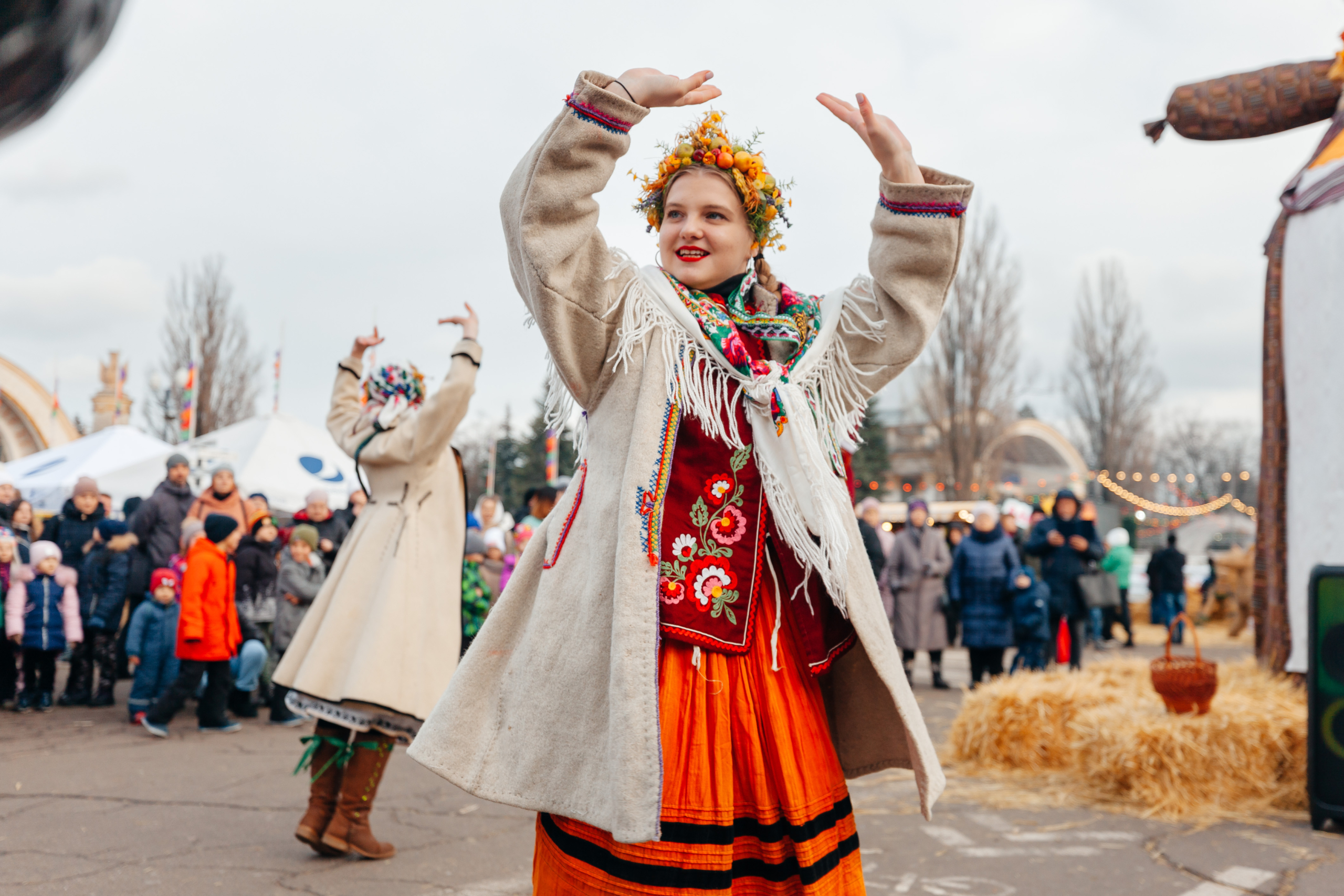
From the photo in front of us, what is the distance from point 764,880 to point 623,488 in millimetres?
845

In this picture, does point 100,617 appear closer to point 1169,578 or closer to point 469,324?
point 469,324

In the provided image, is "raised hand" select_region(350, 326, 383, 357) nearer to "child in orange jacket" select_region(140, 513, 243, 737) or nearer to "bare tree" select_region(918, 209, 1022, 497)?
"child in orange jacket" select_region(140, 513, 243, 737)

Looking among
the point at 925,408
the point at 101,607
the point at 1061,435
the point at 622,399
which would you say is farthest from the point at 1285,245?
the point at 1061,435

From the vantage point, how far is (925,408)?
3042 cm

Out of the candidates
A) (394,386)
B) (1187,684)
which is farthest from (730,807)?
(1187,684)

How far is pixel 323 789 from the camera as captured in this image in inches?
161

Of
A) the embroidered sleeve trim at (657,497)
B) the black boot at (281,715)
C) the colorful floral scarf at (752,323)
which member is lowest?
the black boot at (281,715)

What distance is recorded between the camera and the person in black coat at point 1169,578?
15.0 meters

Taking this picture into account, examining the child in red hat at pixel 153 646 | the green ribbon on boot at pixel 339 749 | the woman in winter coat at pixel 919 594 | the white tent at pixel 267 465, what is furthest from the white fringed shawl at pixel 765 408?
the white tent at pixel 267 465

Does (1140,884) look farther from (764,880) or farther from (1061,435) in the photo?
(1061,435)

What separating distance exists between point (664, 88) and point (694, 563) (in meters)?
0.98

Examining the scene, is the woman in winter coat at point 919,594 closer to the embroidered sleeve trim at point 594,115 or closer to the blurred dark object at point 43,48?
the embroidered sleeve trim at point 594,115

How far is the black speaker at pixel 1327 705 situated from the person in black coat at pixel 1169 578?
10.7 metres

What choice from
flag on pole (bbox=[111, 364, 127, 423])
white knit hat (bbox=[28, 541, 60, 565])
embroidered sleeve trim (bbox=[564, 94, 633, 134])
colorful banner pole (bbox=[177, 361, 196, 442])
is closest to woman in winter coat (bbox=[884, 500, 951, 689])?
white knit hat (bbox=[28, 541, 60, 565])
